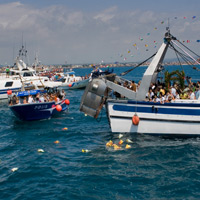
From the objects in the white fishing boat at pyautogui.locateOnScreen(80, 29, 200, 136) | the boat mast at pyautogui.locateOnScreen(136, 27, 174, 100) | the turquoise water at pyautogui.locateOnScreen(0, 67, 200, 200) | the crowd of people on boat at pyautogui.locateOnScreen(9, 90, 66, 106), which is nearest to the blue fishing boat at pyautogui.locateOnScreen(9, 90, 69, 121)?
the crowd of people on boat at pyautogui.locateOnScreen(9, 90, 66, 106)

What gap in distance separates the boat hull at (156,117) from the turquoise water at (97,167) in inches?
19.6

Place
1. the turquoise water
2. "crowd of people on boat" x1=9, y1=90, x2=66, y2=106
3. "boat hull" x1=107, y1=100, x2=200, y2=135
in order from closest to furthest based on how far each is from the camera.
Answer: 1. the turquoise water
2. "boat hull" x1=107, y1=100, x2=200, y2=135
3. "crowd of people on boat" x1=9, y1=90, x2=66, y2=106

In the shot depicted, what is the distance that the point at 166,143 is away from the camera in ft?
48.9

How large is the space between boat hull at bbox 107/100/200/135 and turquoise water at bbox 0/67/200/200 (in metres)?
0.50

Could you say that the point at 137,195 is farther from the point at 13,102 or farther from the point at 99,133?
the point at 13,102

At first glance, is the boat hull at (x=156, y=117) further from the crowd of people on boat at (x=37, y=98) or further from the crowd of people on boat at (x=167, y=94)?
the crowd of people on boat at (x=37, y=98)

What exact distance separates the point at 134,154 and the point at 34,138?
7.15 m

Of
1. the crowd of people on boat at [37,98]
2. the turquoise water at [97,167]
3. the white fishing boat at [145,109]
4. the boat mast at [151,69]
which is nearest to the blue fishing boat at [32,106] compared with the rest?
the crowd of people on boat at [37,98]

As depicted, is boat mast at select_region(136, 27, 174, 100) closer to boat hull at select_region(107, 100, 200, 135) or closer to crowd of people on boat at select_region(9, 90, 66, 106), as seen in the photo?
boat hull at select_region(107, 100, 200, 135)

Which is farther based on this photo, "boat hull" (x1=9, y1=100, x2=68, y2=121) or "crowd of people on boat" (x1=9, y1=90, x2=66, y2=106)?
"crowd of people on boat" (x1=9, y1=90, x2=66, y2=106)

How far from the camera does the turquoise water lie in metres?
10.3

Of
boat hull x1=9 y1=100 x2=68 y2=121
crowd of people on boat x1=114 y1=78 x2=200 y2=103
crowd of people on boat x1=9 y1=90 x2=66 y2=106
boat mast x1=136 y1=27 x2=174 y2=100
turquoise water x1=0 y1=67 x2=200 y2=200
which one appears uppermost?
boat mast x1=136 y1=27 x2=174 y2=100

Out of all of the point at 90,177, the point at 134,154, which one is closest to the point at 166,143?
the point at 134,154

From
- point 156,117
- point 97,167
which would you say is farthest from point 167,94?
Result: point 97,167
